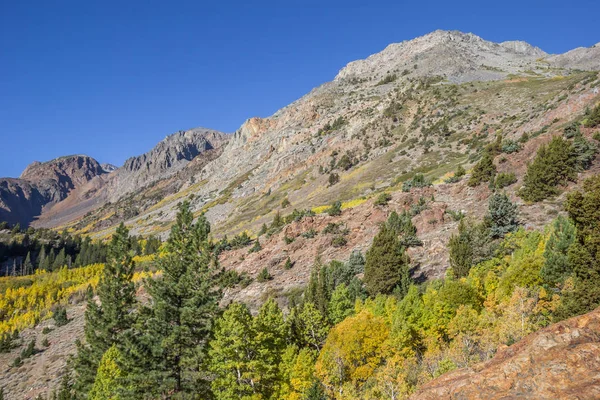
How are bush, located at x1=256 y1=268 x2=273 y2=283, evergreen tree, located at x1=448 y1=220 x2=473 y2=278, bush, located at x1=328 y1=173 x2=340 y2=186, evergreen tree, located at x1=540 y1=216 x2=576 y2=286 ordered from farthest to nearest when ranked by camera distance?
bush, located at x1=328 y1=173 x2=340 y2=186
bush, located at x1=256 y1=268 x2=273 y2=283
evergreen tree, located at x1=448 y1=220 x2=473 y2=278
evergreen tree, located at x1=540 y1=216 x2=576 y2=286

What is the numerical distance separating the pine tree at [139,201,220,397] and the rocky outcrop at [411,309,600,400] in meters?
20.7

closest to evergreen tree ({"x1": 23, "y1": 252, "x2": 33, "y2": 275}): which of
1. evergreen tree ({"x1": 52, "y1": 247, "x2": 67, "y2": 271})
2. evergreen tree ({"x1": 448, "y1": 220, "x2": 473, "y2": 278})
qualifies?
evergreen tree ({"x1": 52, "y1": 247, "x2": 67, "y2": 271})

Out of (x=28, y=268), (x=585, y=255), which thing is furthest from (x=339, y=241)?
(x=28, y=268)

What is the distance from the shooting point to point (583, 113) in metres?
47.4

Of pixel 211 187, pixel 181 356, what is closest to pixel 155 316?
pixel 181 356

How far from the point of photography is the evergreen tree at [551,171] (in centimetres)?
3641

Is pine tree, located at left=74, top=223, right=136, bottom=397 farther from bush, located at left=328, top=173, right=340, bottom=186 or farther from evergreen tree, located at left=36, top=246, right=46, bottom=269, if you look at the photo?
evergreen tree, located at left=36, top=246, right=46, bottom=269

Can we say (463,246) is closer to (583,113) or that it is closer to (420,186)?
(420,186)

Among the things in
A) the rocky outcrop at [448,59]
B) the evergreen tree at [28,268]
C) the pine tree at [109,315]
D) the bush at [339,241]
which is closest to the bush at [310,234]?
the bush at [339,241]

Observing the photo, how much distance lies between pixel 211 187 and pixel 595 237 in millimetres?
171036

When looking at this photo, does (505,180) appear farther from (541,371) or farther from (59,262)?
(59,262)

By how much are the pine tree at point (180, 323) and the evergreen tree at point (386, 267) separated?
14.4m

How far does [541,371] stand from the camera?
21.8ft

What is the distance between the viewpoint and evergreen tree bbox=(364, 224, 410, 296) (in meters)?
A: 33.2
